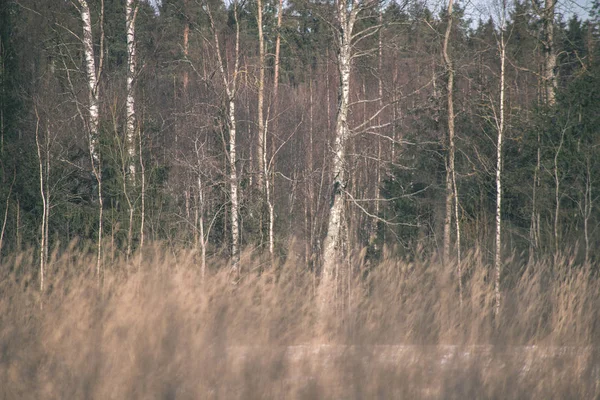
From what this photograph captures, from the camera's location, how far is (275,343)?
4102 millimetres

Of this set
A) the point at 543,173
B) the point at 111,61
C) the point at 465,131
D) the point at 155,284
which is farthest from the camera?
the point at 111,61

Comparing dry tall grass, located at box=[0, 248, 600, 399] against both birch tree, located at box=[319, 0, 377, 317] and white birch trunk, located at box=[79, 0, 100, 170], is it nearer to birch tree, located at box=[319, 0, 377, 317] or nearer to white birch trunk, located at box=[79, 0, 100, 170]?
birch tree, located at box=[319, 0, 377, 317]

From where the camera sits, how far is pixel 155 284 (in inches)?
185

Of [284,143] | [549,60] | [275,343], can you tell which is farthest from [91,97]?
[549,60]

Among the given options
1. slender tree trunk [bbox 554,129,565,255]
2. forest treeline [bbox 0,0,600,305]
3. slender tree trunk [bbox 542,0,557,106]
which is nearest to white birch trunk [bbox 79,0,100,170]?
forest treeline [bbox 0,0,600,305]

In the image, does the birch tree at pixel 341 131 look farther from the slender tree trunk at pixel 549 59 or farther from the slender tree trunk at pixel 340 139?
the slender tree trunk at pixel 549 59

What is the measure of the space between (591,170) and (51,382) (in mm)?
12314

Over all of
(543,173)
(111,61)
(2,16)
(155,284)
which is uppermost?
(111,61)

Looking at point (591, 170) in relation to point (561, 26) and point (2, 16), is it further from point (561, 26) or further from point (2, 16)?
point (2, 16)

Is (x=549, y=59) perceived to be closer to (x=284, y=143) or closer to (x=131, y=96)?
(x=284, y=143)

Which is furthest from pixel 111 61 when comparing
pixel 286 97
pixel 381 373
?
pixel 381 373

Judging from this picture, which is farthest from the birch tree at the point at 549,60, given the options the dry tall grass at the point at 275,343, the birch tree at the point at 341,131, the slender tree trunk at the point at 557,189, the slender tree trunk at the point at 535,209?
the dry tall grass at the point at 275,343

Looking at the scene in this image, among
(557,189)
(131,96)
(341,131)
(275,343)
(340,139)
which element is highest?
(131,96)

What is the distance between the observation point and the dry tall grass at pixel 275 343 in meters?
3.51
